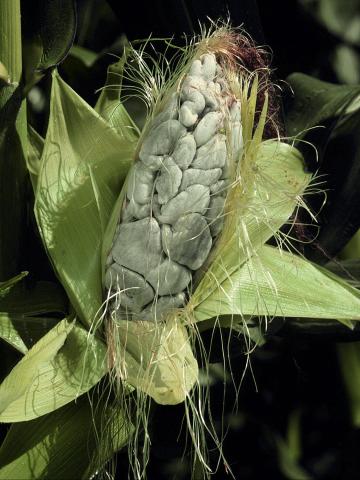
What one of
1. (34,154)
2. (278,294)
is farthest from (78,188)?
(278,294)

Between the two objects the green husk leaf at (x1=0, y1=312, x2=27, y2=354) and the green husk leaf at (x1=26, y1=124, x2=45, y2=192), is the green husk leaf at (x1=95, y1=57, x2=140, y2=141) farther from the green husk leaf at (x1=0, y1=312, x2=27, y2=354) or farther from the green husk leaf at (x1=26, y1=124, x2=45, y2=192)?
the green husk leaf at (x1=0, y1=312, x2=27, y2=354)

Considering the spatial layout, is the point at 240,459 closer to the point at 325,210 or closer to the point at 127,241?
the point at 325,210

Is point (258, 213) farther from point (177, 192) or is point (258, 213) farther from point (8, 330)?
point (8, 330)

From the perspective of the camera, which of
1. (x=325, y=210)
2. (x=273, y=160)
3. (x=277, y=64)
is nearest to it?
(x=273, y=160)

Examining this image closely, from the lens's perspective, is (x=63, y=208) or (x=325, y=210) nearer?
(x=63, y=208)

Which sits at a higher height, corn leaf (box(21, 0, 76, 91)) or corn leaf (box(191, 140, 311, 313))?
corn leaf (box(21, 0, 76, 91))

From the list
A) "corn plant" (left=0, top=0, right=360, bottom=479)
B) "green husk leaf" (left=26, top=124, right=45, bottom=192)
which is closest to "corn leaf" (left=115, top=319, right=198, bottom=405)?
"corn plant" (left=0, top=0, right=360, bottom=479)

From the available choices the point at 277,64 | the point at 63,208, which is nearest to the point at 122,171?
the point at 63,208
